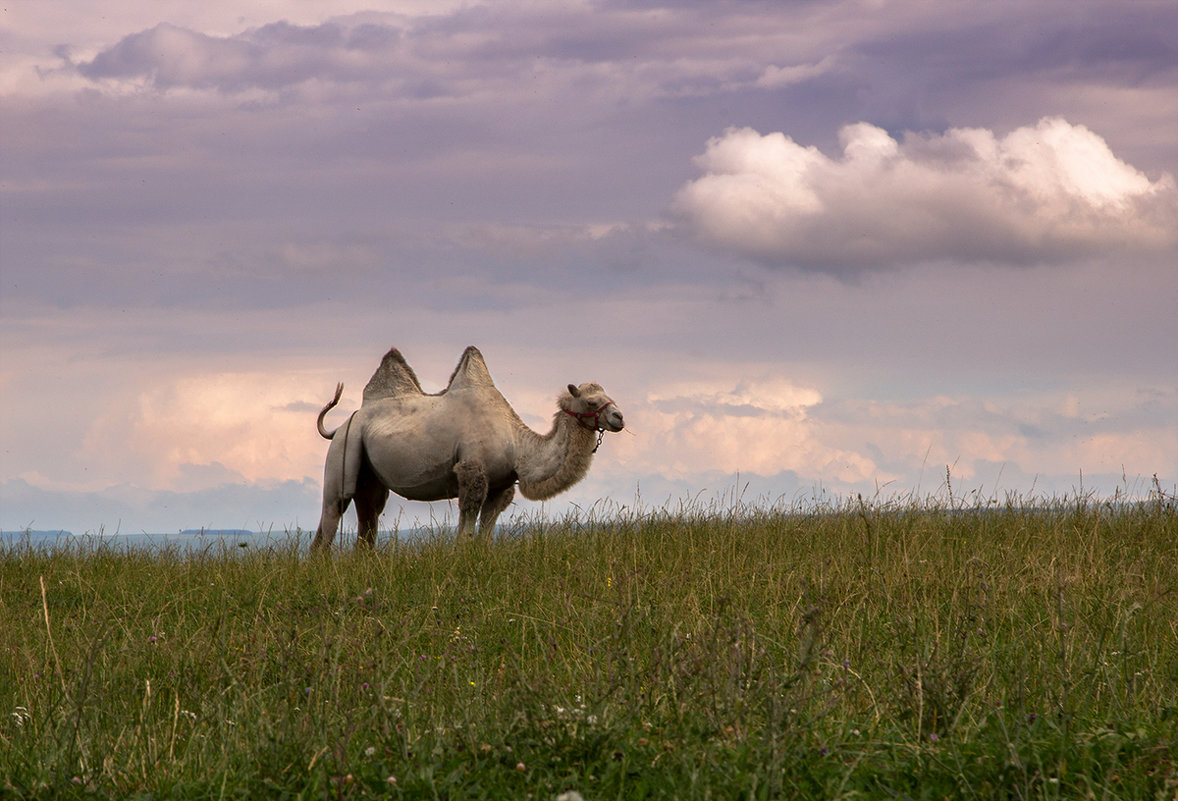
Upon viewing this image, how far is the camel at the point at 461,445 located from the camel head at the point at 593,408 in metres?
0.01

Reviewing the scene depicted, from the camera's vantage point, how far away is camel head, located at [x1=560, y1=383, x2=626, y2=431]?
11516 millimetres

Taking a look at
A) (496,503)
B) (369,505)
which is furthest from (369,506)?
(496,503)

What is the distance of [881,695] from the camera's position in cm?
462

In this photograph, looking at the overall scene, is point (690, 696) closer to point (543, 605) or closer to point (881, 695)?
point (881, 695)

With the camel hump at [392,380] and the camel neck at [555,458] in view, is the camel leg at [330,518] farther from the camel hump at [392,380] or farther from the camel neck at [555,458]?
the camel neck at [555,458]

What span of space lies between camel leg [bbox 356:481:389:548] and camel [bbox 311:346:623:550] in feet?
0.71

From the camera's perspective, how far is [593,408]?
1166 cm

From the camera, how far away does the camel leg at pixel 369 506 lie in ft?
44.6

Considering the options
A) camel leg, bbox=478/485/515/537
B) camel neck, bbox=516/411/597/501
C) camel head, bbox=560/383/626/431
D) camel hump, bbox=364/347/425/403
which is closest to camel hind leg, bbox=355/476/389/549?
camel hump, bbox=364/347/425/403

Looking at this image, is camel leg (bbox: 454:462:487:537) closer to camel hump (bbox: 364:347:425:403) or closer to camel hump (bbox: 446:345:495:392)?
camel hump (bbox: 446:345:495:392)

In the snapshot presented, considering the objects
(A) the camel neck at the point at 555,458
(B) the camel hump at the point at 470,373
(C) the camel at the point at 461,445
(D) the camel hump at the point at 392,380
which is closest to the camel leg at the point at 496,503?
(C) the camel at the point at 461,445

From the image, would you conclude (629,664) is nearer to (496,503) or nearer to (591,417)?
(591,417)

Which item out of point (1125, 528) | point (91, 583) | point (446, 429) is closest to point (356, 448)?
point (446, 429)

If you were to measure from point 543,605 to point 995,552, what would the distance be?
3.75m
